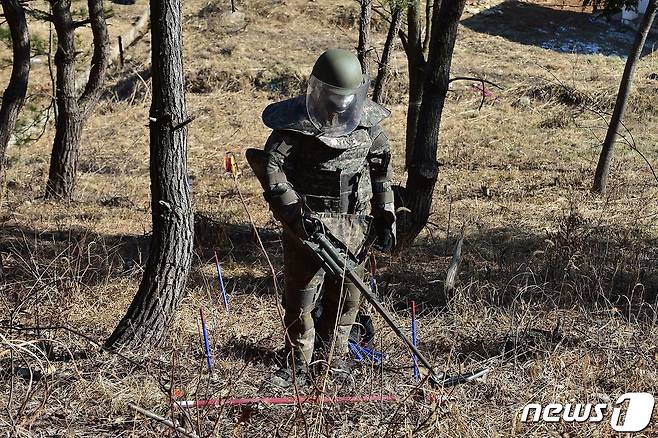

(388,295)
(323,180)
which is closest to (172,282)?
(323,180)

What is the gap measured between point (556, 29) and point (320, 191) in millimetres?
18777

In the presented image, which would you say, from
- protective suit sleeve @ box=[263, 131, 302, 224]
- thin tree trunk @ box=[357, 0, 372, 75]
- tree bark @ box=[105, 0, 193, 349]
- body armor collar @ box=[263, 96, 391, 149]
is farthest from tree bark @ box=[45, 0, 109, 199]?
protective suit sleeve @ box=[263, 131, 302, 224]

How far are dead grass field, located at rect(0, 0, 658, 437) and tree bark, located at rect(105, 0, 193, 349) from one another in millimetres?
221

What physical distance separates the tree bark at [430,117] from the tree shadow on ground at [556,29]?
13.4 metres

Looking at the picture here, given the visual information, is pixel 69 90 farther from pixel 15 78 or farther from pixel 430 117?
pixel 430 117

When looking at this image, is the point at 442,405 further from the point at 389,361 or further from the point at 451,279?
the point at 451,279

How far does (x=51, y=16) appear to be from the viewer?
8.77 m

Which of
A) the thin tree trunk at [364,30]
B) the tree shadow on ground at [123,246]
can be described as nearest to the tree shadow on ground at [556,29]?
the thin tree trunk at [364,30]

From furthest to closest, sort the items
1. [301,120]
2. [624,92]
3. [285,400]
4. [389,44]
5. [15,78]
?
[389,44]
[624,92]
[15,78]
[301,120]
[285,400]

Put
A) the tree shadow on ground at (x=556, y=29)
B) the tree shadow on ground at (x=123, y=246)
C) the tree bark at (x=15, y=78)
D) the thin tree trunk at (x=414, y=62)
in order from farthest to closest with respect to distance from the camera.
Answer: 1. the tree shadow on ground at (x=556, y=29)
2. the thin tree trunk at (x=414, y=62)
3. the tree bark at (x=15, y=78)
4. the tree shadow on ground at (x=123, y=246)

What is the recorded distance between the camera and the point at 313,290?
4281 millimetres

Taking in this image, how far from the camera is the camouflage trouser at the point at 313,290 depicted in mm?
4117

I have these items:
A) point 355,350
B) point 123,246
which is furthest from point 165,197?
point 123,246

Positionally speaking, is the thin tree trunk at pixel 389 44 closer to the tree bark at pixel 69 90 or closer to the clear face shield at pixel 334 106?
the tree bark at pixel 69 90
